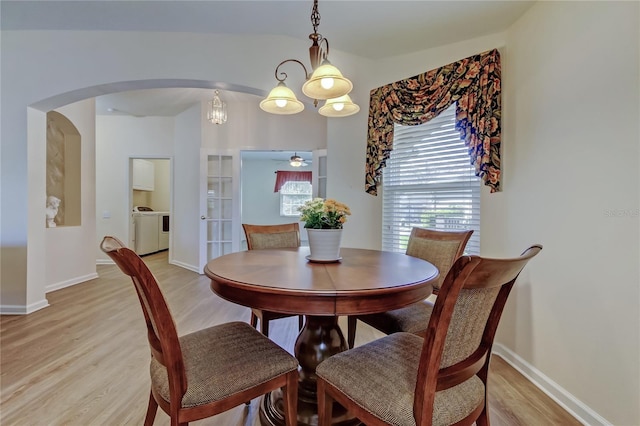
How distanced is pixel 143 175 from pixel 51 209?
10.9ft

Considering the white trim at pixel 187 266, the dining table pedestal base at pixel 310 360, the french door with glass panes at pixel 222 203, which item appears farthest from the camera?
the white trim at pixel 187 266

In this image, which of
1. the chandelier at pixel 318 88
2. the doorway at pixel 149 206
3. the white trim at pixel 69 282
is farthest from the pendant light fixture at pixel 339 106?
the doorway at pixel 149 206

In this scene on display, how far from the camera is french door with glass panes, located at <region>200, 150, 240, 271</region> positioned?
4.75 meters

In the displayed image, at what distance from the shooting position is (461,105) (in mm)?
2312

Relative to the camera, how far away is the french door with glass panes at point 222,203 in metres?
4.75

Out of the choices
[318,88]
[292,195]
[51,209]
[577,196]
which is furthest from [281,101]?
[292,195]

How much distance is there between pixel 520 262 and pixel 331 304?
60cm

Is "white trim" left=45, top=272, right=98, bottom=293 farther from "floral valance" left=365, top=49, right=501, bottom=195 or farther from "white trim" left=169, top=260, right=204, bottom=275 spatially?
"floral valance" left=365, top=49, right=501, bottom=195

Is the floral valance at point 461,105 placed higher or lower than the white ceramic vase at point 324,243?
higher

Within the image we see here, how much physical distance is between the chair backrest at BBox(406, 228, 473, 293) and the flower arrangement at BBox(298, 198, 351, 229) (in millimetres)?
838

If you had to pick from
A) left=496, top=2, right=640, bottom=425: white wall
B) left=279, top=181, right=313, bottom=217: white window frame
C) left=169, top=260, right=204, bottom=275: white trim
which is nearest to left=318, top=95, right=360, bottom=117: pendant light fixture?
left=496, top=2, right=640, bottom=425: white wall

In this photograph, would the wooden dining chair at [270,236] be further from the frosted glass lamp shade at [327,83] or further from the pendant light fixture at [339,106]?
the frosted glass lamp shade at [327,83]

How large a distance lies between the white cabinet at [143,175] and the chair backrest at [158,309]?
21.5ft

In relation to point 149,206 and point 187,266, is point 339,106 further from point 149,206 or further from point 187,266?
point 149,206
